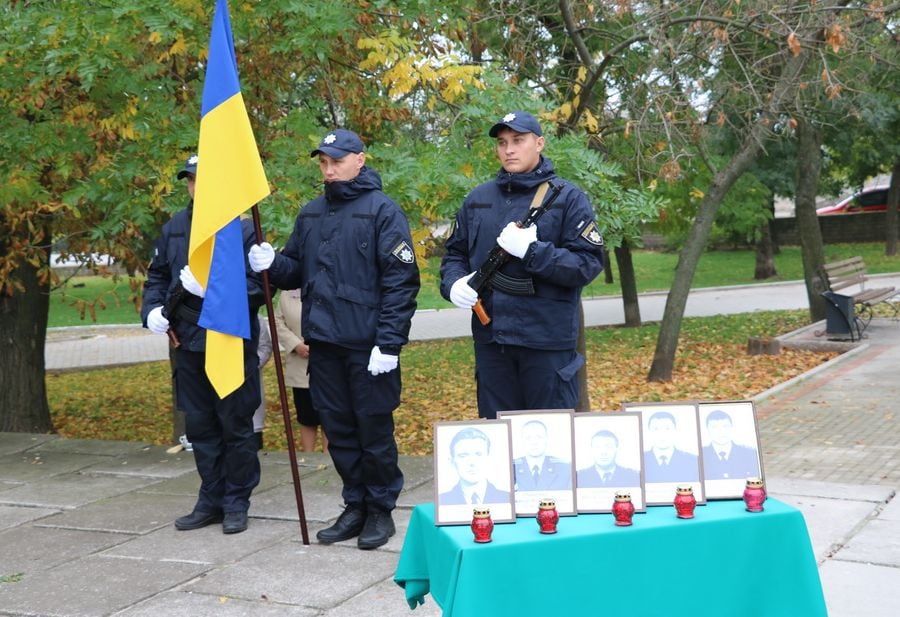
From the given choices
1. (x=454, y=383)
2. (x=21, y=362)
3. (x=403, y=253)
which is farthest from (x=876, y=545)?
(x=454, y=383)

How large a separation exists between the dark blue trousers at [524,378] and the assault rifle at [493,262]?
0.21 m

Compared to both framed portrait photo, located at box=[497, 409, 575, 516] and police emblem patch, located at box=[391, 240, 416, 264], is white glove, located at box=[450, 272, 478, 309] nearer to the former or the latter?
police emblem patch, located at box=[391, 240, 416, 264]

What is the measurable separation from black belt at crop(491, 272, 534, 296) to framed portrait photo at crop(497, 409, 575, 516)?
1292mm

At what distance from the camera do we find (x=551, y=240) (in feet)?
16.9

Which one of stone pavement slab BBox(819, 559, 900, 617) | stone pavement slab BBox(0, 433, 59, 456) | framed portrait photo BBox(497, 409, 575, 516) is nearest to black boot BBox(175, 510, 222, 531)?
framed portrait photo BBox(497, 409, 575, 516)

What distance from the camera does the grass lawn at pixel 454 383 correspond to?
40.6ft

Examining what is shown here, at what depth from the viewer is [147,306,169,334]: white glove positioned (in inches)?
242

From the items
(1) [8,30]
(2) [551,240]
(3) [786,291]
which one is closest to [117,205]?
(1) [8,30]

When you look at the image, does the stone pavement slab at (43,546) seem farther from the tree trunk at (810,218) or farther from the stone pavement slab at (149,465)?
the tree trunk at (810,218)

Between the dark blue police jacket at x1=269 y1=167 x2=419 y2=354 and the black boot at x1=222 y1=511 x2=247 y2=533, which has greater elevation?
the dark blue police jacket at x1=269 y1=167 x2=419 y2=354

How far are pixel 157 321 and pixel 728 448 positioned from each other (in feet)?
11.3

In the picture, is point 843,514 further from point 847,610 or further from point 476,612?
point 476,612

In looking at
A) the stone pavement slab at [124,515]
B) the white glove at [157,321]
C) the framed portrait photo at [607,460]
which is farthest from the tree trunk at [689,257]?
the framed portrait photo at [607,460]

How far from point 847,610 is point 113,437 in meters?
9.03
